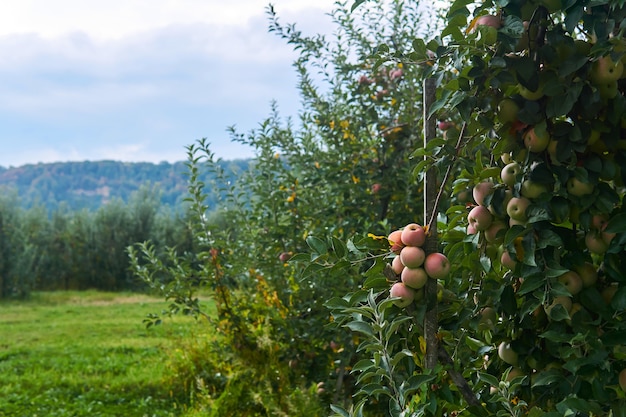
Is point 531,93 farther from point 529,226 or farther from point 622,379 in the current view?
point 622,379

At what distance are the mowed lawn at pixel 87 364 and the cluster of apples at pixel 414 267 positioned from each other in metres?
3.97

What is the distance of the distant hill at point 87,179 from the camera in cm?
10469

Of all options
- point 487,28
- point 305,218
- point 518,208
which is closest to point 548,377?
point 518,208

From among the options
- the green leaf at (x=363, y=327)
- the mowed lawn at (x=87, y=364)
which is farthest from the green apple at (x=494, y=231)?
the mowed lawn at (x=87, y=364)

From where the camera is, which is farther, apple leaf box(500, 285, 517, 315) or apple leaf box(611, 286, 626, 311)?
apple leaf box(500, 285, 517, 315)

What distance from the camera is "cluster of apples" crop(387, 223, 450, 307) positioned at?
4.40 feet

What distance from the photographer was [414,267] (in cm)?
135

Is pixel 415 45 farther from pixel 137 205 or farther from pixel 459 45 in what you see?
pixel 137 205

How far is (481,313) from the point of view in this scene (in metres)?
1.42

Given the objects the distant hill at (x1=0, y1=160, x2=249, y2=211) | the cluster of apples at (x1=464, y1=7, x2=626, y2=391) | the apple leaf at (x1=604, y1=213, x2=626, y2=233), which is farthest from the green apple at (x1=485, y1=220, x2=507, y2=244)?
the distant hill at (x1=0, y1=160, x2=249, y2=211)

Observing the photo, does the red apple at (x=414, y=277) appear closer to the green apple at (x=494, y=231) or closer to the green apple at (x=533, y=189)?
the green apple at (x=494, y=231)

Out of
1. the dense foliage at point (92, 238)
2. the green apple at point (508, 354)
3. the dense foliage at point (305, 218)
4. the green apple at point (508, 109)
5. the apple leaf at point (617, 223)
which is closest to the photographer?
the apple leaf at point (617, 223)

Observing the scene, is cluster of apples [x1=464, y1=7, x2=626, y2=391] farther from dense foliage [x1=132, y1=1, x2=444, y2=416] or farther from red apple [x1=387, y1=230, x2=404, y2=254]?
dense foliage [x1=132, y1=1, x2=444, y2=416]

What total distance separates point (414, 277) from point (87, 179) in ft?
402
